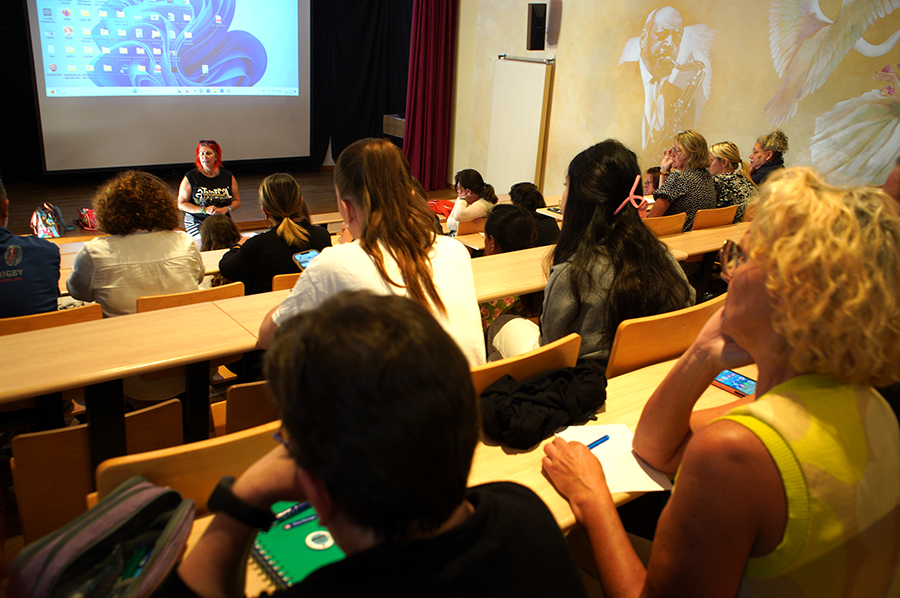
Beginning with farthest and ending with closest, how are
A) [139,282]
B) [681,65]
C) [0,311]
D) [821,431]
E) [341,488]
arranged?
[681,65], [139,282], [0,311], [821,431], [341,488]

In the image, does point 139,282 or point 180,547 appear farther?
point 139,282

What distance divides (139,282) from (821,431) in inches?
107

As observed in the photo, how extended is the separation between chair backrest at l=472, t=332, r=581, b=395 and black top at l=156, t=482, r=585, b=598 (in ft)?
2.47

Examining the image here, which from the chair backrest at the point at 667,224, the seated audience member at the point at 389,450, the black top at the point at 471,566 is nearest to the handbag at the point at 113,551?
the black top at the point at 471,566

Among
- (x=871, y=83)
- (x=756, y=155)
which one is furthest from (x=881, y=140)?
(x=756, y=155)

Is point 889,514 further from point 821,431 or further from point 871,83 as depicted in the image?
point 871,83

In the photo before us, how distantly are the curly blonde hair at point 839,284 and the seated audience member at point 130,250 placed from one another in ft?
8.52

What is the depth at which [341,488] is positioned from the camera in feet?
2.13

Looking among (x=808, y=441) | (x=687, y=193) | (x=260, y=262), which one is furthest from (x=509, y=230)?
(x=808, y=441)

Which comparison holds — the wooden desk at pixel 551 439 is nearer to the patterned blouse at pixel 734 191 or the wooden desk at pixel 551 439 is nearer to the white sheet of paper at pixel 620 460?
the white sheet of paper at pixel 620 460

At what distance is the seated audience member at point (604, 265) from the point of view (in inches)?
76.6

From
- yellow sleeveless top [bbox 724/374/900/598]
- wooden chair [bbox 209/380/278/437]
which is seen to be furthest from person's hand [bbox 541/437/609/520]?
wooden chair [bbox 209/380/278/437]

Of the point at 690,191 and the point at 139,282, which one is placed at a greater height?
the point at 690,191

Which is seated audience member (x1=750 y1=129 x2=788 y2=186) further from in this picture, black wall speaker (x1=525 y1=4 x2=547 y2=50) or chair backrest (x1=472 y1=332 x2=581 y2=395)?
chair backrest (x1=472 y1=332 x2=581 y2=395)
